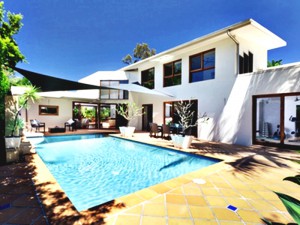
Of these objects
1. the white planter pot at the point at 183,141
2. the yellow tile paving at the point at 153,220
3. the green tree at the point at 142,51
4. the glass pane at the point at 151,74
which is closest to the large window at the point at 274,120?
the white planter pot at the point at 183,141

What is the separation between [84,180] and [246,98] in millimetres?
8993

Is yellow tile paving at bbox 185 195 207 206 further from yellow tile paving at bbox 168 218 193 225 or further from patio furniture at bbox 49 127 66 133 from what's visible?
patio furniture at bbox 49 127 66 133

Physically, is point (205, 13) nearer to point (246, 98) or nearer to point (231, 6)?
point (231, 6)

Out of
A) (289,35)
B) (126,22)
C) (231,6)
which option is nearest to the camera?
(231,6)

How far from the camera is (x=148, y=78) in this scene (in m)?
16.1

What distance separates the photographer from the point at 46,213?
109 inches

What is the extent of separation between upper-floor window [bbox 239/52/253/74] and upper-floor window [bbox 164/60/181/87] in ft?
14.5

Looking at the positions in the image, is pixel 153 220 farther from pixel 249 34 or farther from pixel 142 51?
pixel 142 51

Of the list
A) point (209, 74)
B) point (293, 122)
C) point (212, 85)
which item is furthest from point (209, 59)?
point (293, 122)

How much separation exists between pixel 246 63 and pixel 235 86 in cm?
196

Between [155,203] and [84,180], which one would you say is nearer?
[155,203]

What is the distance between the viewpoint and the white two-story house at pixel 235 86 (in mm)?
8414

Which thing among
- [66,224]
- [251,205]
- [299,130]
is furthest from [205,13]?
[66,224]

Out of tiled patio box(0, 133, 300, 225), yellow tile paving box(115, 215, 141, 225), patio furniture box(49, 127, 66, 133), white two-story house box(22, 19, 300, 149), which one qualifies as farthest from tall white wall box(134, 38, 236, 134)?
patio furniture box(49, 127, 66, 133)
